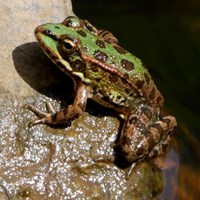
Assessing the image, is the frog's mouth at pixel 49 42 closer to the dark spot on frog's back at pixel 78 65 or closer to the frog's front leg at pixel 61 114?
the dark spot on frog's back at pixel 78 65

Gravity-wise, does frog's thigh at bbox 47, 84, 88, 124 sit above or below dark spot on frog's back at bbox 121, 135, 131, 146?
above

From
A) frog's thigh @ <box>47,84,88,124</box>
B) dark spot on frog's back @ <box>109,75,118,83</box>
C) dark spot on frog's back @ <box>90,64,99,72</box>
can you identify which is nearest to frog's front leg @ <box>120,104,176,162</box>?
dark spot on frog's back @ <box>109,75,118,83</box>

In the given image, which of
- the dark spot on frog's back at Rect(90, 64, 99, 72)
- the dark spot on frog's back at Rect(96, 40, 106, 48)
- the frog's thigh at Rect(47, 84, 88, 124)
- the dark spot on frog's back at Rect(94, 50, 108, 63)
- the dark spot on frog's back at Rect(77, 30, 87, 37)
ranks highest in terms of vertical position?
the dark spot on frog's back at Rect(77, 30, 87, 37)

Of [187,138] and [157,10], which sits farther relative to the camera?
[157,10]

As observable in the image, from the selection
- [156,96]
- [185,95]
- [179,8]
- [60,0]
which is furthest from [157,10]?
[156,96]

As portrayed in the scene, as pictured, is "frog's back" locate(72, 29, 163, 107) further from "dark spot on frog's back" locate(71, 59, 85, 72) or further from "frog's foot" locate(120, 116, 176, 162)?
"frog's foot" locate(120, 116, 176, 162)

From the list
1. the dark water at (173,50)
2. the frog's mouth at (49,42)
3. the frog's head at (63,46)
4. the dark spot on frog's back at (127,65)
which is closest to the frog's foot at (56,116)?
the frog's head at (63,46)

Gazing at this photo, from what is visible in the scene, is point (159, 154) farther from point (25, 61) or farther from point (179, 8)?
point (179, 8)
